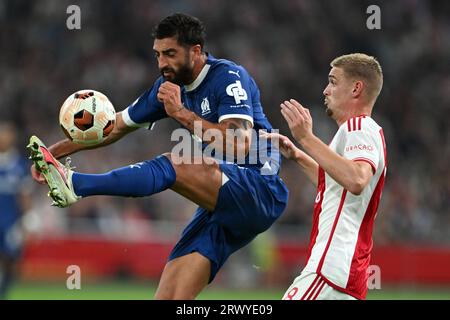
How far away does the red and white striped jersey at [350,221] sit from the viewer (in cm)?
523

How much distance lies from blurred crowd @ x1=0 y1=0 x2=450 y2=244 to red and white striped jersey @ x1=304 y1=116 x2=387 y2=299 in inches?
394

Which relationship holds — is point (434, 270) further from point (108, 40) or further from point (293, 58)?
point (108, 40)

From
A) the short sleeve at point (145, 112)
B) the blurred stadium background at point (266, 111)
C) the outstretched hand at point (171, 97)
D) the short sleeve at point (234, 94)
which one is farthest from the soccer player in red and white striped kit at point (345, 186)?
the blurred stadium background at point (266, 111)

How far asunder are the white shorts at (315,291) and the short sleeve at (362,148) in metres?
0.75

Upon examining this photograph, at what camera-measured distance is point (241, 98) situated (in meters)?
6.42

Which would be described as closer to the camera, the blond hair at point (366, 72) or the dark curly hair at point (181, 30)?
the blond hair at point (366, 72)

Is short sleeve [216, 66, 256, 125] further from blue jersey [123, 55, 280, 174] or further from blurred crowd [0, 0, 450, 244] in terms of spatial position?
blurred crowd [0, 0, 450, 244]

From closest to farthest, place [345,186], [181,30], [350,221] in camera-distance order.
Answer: [345,186], [350,221], [181,30]

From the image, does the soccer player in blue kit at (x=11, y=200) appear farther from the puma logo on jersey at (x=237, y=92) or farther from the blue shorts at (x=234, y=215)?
the puma logo on jersey at (x=237, y=92)

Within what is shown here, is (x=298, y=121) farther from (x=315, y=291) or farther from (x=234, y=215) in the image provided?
(x=234, y=215)

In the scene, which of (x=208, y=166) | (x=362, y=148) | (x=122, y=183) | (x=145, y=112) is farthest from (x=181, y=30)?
(x=362, y=148)

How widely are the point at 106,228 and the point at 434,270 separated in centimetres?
580

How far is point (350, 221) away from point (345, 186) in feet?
1.13

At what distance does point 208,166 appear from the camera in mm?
6109
